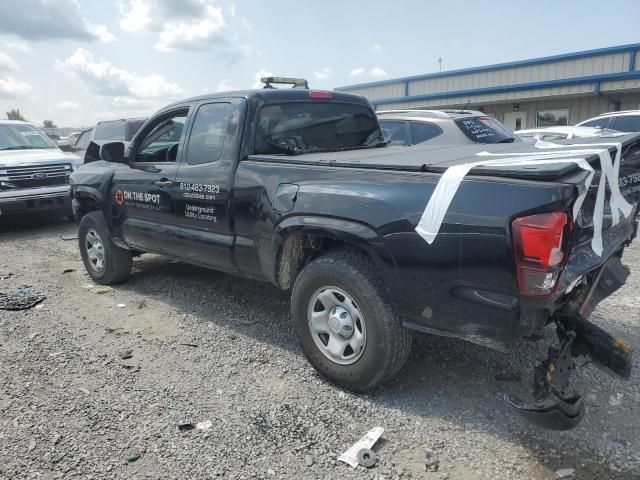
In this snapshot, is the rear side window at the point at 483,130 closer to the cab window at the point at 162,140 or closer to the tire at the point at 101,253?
the cab window at the point at 162,140

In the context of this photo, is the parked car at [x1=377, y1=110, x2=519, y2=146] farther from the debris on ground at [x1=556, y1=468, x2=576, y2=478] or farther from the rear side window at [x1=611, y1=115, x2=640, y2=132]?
the rear side window at [x1=611, y1=115, x2=640, y2=132]

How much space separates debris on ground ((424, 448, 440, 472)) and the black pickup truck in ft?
1.69

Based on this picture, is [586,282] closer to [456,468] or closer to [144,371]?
[456,468]

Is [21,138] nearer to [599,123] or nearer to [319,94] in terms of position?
[319,94]

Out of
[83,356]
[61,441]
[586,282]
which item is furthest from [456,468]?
[83,356]

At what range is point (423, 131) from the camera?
7289mm

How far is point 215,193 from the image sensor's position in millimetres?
4105

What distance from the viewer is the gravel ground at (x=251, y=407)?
8.93 ft

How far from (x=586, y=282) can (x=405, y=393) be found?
1292 mm

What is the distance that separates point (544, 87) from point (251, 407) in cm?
1680

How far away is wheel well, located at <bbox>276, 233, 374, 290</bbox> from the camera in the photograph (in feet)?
11.4

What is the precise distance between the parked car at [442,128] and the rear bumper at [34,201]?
5.47 m

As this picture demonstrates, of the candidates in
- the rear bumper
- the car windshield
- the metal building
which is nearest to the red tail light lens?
the rear bumper

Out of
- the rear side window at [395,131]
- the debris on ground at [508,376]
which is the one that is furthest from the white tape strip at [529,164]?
the rear side window at [395,131]
